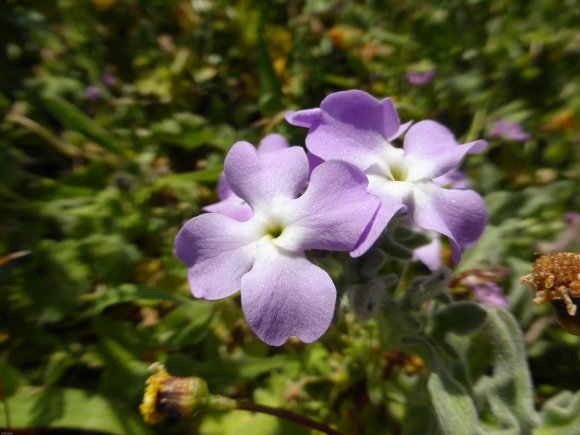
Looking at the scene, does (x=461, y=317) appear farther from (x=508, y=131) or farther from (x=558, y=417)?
(x=508, y=131)

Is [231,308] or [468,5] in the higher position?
[468,5]

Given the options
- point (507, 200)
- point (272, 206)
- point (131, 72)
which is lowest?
point (507, 200)

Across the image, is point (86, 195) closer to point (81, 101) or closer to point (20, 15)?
point (81, 101)

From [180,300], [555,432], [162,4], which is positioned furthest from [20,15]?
[555,432]

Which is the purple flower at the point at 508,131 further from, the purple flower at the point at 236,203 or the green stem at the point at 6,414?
the green stem at the point at 6,414

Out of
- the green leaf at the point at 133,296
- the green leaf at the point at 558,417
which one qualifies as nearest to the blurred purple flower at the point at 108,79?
the green leaf at the point at 133,296

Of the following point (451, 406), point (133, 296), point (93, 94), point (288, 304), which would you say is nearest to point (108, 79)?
point (93, 94)

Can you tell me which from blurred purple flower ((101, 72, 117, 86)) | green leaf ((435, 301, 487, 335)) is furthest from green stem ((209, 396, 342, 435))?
blurred purple flower ((101, 72, 117, 86))
